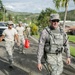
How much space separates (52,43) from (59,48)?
7.4 inches

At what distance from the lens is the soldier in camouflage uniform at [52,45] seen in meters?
6.09

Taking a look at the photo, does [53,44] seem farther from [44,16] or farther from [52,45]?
[44,16]

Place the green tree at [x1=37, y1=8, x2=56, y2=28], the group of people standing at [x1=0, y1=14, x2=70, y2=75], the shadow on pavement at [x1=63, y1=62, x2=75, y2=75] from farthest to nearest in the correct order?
the green tree at [x1=37, y1=8, x2=56, y2=28] → the shadow on pavement at [x1=63, y1=62, x2=75, y2=75] → the group of people standing at [x1=0, y1=14, x2=70, y2=75]

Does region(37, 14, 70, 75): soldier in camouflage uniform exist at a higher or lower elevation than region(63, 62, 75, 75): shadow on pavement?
higher

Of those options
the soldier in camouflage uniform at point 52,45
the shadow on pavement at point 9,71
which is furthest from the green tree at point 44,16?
the soldier in camouflage uniform at point 52,45

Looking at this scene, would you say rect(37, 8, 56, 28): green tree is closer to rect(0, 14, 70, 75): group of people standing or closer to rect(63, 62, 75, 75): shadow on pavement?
rect(63, 62, 75, 75): shadow on pavement

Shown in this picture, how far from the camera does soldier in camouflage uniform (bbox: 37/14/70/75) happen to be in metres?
6.09

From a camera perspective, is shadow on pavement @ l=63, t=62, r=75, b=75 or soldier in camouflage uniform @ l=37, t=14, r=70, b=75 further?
shadow on pavement @ l=63, t=62, r=75, b=75

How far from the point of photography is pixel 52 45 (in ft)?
20.2

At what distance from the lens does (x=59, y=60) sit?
20.7 ft

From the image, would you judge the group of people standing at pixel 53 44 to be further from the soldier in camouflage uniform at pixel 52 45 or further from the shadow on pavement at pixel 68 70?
the shadow on pavement at pixel 68 70

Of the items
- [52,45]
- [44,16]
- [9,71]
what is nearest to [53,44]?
[52,45]

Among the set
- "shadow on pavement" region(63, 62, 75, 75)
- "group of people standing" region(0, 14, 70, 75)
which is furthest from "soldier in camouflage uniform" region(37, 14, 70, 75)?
"shadow on pavement" region(63, 62, 75, 75)

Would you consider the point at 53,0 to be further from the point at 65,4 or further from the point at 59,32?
the point at 59,32
